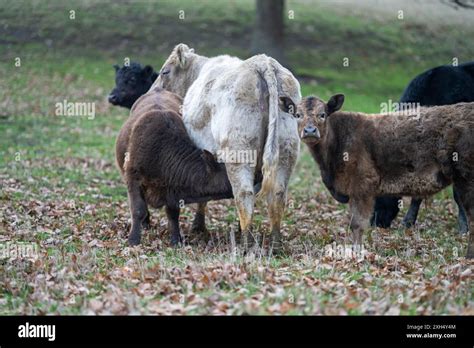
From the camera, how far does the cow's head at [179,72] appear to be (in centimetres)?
1319

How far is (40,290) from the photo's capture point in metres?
8.32

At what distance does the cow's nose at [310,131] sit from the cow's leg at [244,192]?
0.89 metres

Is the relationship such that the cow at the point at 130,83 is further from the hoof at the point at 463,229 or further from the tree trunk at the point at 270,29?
the tree trunk at the point at 270,29

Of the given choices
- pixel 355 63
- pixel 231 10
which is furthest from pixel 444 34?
pixel 231 10

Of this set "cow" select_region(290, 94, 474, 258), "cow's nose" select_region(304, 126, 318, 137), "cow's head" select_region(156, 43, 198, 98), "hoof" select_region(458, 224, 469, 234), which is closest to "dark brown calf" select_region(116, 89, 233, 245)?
"cow's nose" select_region(304, 126, 318, 137)

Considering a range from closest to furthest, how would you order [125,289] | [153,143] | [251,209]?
[125,289] < [251,209] < [153,143]

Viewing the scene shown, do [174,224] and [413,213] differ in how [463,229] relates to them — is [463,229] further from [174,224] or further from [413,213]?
[174,224]

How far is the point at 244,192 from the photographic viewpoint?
34.0 feet

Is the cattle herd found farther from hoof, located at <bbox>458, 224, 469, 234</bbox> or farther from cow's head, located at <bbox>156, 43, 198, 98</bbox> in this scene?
hoof, located at <bbox>458, 224, 469, 234</bbox>

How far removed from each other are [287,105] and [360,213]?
1815 mm

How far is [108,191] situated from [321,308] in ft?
28.0

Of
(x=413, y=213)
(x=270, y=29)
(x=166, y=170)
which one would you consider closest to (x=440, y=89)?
(x=413, y=213)

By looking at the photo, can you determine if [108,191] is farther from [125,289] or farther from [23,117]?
[23,117]
